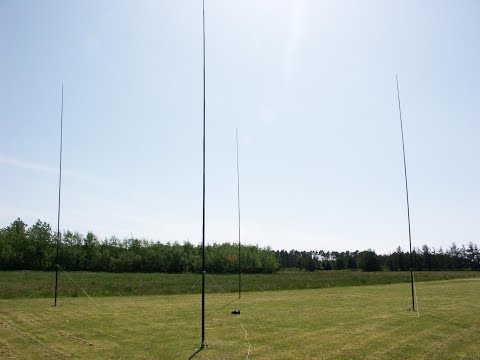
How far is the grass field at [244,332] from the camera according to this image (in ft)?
35.7

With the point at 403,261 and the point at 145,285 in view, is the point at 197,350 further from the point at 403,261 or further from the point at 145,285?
the point at 403,261

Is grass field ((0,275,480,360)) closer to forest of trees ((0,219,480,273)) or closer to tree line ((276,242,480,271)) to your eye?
forest of trees ((0,219,480,273))

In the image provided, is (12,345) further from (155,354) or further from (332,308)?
(332,308)

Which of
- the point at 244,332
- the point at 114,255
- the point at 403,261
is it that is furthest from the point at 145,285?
the point at 403,261

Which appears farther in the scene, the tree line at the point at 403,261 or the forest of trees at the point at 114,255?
the tree line at the point at 403,261

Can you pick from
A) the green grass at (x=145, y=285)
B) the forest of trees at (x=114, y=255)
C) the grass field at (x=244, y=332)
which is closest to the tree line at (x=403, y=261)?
the forest of trees at (x=114, y=255)

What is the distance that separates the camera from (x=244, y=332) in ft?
46.5

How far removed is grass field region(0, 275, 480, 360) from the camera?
1089 centimetres

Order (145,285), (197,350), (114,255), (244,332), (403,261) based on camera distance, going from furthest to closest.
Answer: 1. (403,261)
2. (114,255)
3. (145,285)
4. (244,332)
5. (197,350)

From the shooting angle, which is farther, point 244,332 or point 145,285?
point 145,285

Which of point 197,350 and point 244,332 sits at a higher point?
point 197,350

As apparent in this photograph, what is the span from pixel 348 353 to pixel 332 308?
10.5 m

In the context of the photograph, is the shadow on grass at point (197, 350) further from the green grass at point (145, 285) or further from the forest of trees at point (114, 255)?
the forest of trees at point (114, 255)

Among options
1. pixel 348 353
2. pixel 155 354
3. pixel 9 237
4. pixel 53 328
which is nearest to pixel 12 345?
pixel 53 328
